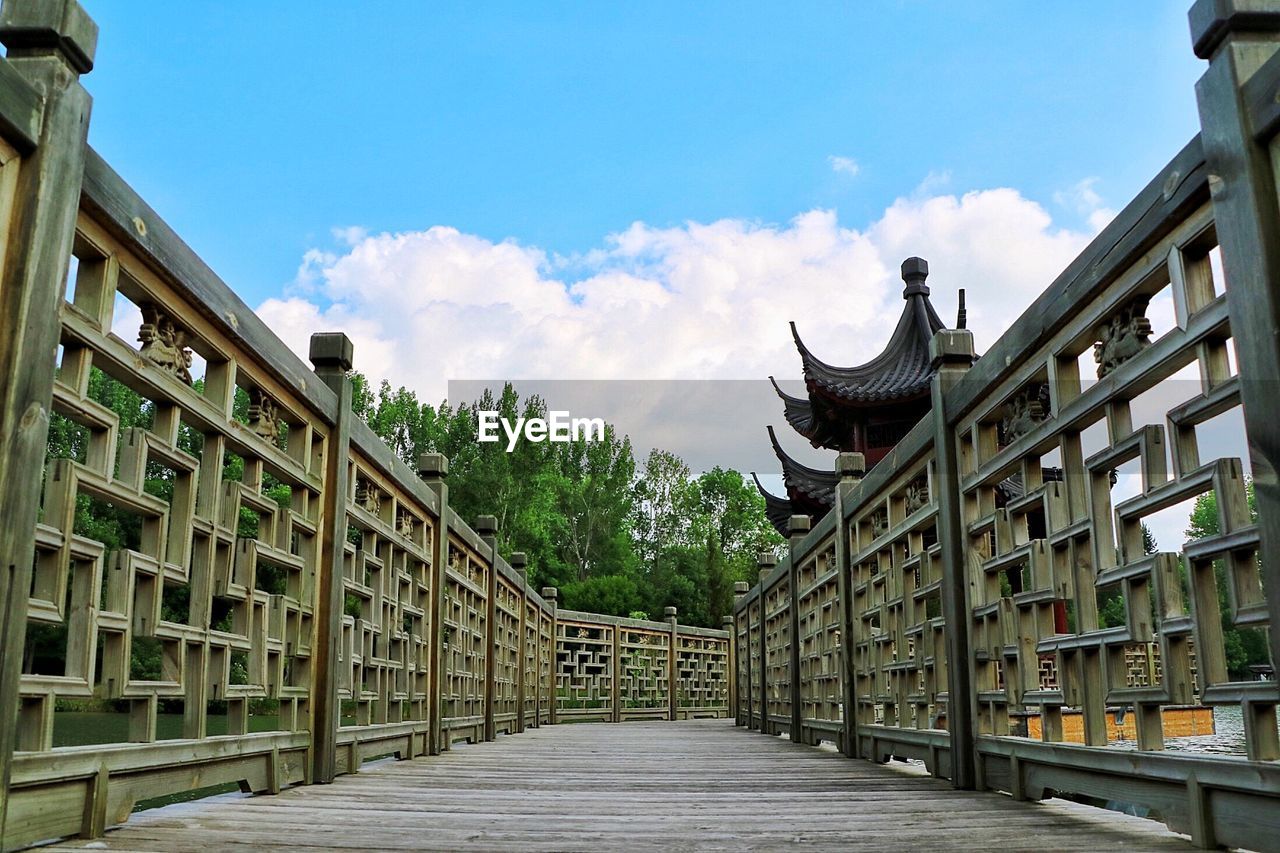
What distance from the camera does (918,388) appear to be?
11039 millimetres

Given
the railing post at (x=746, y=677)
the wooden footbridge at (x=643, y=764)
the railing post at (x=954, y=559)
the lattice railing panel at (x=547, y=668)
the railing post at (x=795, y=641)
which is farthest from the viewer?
the lattice railing panel at (x=547, y=668)

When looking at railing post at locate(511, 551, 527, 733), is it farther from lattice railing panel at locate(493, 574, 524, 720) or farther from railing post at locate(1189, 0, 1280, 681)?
railing post at locate(1189, 0, 1280, 681)

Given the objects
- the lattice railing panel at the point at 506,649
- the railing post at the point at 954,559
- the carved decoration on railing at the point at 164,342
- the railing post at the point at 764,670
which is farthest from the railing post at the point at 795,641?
the carved decoration on railing at the point at 164,342

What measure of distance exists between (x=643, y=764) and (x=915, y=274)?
920 centimetres

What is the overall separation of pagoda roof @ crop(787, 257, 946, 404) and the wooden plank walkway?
25.4 ft

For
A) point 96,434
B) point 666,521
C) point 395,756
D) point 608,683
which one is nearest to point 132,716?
point 96,434

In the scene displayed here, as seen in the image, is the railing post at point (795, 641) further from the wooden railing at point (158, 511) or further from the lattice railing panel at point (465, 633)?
the wooden railing at point (158, 511)

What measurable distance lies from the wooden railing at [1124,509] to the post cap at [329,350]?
2.15m

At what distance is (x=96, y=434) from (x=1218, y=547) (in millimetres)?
2146

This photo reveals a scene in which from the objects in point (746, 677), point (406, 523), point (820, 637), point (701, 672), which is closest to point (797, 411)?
point (701, 672)

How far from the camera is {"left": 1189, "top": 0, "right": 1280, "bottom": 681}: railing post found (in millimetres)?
1606

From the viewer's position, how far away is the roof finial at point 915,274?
12281 mm

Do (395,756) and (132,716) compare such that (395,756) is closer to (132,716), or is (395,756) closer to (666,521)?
(132,716)

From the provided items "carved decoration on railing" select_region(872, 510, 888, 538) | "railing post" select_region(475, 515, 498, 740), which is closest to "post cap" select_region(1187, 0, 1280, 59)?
"carved decoration on railing" select_region(872, 510, 888, 538)
